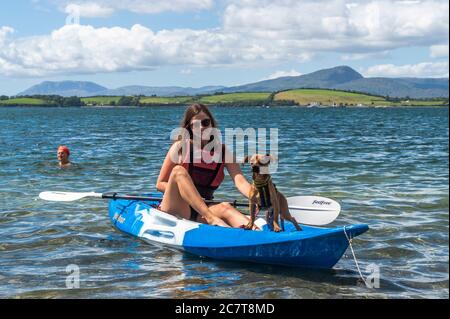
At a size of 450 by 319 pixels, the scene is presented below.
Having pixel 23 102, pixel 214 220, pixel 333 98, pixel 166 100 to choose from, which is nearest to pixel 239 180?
pixel 214 220

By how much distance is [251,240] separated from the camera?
747 cm

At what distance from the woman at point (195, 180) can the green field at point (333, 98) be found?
14150 cm

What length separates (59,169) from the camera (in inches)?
725

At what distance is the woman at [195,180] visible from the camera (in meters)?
8.09

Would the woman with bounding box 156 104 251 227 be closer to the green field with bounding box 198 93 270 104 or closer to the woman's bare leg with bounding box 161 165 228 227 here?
the woman's bare leg with bounding box 161 165 228 227

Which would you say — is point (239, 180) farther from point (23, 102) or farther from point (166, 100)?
point (23, 102)

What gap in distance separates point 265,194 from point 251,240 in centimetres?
64

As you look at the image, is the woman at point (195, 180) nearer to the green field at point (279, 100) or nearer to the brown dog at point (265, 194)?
the brown dog at point (265, 194)

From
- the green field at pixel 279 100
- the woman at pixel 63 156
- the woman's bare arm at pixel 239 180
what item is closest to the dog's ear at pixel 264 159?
the woman's bare arm at pixel 239 180

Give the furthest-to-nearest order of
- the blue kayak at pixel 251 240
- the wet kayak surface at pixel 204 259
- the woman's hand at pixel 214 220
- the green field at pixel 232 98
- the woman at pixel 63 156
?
the green field at pixel 232 98 → the woman at pixel 63 156 → the woman's hand at pixel 214 220 → the blue kayak at pixel 251 240 → the wet kayak surface at pixel 204 259

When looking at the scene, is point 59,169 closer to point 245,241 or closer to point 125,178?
point 125,178

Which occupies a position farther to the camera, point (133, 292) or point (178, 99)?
point (178, 99)
